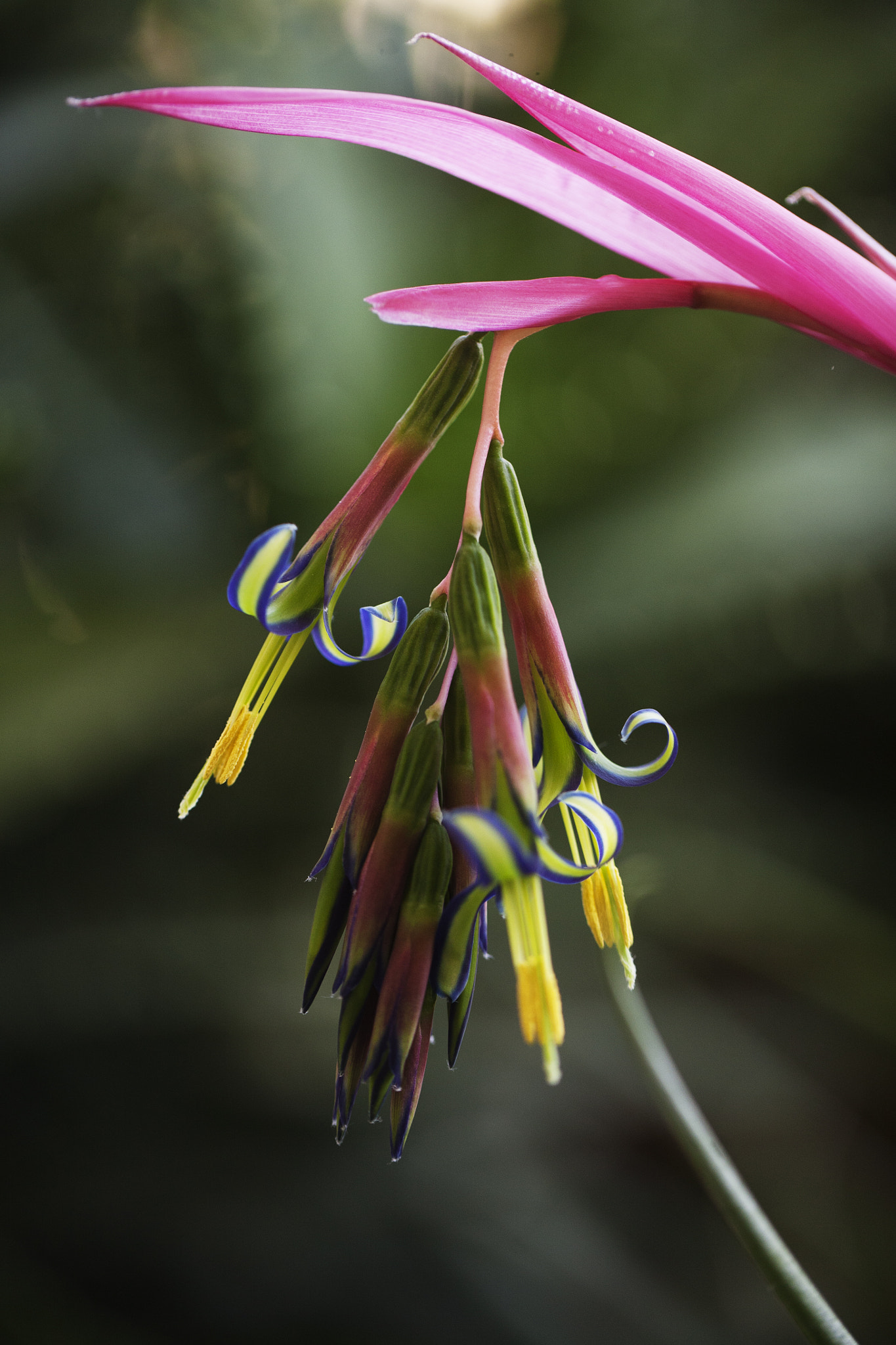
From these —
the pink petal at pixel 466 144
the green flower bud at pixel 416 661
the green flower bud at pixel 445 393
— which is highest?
the pink petal at pixel 466 144

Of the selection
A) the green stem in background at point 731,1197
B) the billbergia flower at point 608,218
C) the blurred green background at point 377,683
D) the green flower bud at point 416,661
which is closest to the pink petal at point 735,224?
the billbergia flower at point 608,218

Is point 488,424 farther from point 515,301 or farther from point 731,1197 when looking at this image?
point 731,1197

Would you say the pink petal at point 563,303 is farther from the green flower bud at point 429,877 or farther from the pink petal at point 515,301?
the green flower bud at point 429,877

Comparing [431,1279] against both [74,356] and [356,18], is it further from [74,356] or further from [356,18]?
[356,18]

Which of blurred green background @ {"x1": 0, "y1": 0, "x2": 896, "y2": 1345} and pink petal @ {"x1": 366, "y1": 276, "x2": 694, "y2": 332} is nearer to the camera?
pink petal @ {"x1": 366, "y1": 276, "x2": 694, "y2": 332}

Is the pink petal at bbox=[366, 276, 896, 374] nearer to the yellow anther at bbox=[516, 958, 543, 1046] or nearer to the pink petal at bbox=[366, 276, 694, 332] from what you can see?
the pink petal at bbox=[366, 276, 694, 332]

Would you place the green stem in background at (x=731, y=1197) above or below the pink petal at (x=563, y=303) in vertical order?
below

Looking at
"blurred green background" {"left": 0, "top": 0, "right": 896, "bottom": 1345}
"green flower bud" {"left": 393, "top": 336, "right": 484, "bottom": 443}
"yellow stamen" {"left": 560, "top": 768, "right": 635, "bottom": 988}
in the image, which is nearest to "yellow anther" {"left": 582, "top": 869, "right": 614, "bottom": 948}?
"yellow stamen" {"left": 560, "top": 768, "right": 635, "bottom": 988}

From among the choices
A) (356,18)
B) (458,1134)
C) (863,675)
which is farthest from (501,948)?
(356,18)

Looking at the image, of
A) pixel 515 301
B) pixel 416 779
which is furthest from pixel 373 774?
pixel 515 301
